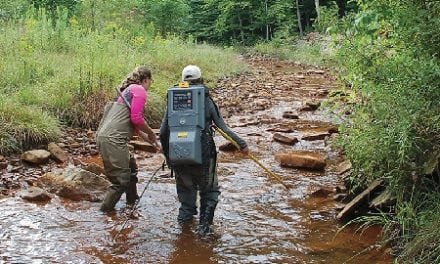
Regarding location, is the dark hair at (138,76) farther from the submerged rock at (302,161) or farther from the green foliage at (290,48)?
the green foliage at (290,48)

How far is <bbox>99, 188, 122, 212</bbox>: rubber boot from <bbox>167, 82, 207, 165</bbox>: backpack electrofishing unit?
49.2 inches

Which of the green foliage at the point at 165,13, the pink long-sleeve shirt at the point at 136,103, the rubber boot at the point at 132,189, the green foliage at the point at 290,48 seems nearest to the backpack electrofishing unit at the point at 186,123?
the pink long-sleeve shirt at the point at 136,103

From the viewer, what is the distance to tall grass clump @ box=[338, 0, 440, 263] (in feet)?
14.2

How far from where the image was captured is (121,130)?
634 cm

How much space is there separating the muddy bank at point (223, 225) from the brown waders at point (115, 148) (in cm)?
30

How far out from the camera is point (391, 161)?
4.89 metres

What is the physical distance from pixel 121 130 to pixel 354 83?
2773 mm

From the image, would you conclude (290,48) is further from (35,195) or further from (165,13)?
(35,195)

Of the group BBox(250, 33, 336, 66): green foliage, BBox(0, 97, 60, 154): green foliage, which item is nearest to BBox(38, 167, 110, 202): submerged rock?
BBox(0, 97, 60, 154): green foliage

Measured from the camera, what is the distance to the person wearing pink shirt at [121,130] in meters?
6.27

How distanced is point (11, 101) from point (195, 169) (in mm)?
4397

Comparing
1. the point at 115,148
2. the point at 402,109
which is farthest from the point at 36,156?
the point at 402,109

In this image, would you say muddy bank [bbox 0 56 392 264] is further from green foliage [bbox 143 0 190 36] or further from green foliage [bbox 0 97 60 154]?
green foliage [bbox 143 0 190 36]

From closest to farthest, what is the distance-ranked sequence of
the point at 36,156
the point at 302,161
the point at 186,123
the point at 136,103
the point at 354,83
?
the point at 186,123, the point at 354,83, the point at 136,103, the point at 36,156, the point at 302,161
